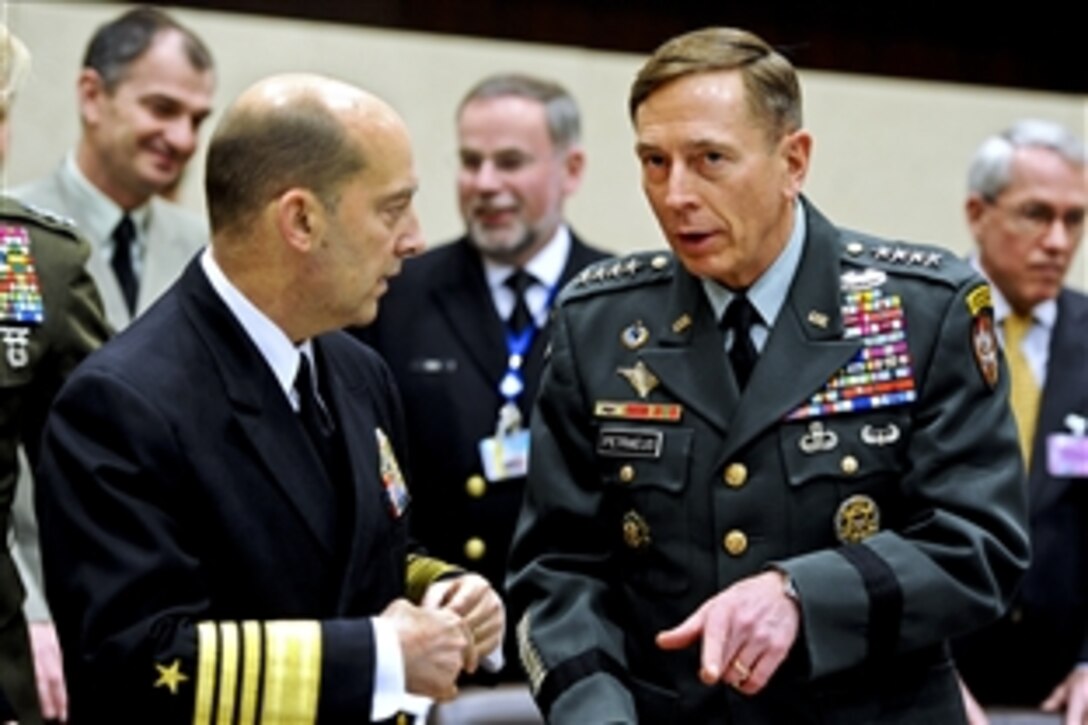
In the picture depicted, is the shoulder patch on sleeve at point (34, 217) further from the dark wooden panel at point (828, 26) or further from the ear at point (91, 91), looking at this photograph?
the dark wooden panel at point (828, 26)

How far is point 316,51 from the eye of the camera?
4977 millimetres

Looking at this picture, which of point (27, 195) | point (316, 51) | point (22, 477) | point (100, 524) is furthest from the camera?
point (316, 51)

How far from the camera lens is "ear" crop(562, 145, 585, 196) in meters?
4.28

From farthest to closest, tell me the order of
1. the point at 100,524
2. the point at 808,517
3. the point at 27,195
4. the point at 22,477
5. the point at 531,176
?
the point at 531,176 → the point at 27,195 → the point at 22,477 → the point at 808,517 → the point at 100,524

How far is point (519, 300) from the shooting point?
4.08m

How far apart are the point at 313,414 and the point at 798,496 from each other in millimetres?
623

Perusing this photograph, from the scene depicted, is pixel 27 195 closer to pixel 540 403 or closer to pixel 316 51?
pixel 316 51

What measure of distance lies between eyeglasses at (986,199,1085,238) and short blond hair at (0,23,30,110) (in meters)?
2.24

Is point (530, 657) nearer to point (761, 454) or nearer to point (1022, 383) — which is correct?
point (761, 454)

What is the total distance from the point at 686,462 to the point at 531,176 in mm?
1758

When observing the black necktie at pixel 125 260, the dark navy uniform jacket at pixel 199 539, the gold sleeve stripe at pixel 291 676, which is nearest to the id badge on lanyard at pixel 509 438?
the black necktie at pixel 125 260

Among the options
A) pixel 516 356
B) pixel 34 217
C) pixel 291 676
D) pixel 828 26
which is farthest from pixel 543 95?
pixel 291 676

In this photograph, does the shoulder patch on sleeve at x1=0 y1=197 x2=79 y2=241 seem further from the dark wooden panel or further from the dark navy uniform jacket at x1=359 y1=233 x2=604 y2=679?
the dark wooden panel

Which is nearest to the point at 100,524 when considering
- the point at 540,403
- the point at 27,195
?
the point at 540,403
